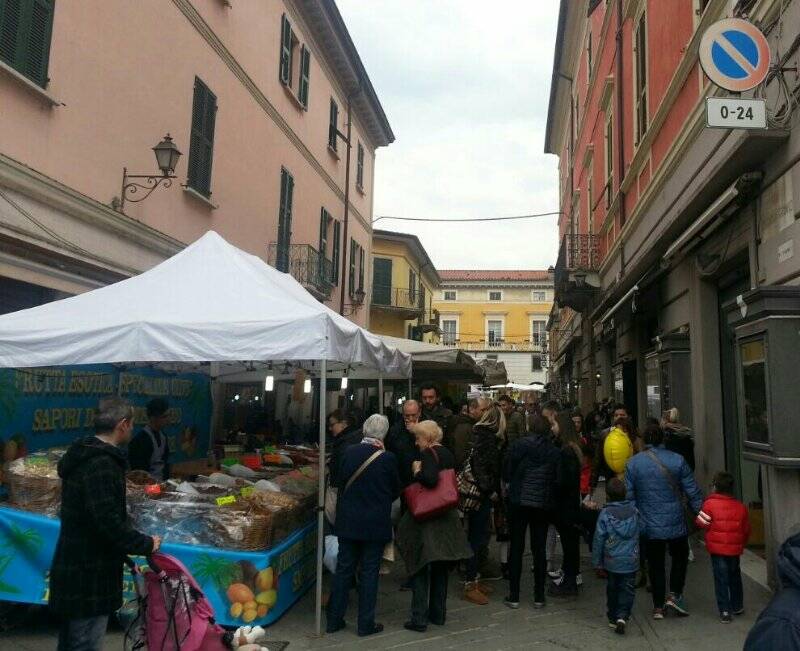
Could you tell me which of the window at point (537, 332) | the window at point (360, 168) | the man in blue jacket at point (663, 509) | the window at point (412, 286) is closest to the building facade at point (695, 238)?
the man in blue jacket at point (663, 509)

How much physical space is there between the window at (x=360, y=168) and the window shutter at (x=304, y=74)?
19.0 feet

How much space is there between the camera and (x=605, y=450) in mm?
7504

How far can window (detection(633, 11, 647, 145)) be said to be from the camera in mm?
11703

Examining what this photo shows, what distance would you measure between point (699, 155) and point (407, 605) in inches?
233

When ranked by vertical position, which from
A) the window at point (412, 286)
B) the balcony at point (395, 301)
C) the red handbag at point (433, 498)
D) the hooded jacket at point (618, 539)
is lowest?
the hooded jacket at point (618, 539)

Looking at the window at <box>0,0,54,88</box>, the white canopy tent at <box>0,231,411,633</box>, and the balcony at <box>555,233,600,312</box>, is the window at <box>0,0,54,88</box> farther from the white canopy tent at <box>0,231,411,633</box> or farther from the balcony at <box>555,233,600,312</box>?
the balcony at <box>555,233,600,312</box>

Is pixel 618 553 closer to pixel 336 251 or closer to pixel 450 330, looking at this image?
pixel 336 251

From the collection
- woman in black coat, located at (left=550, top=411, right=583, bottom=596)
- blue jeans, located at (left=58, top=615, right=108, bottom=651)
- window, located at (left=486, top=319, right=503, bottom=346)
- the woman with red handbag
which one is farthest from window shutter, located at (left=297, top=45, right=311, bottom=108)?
window, located at (left=486, top=319, right=503, bottom=346)

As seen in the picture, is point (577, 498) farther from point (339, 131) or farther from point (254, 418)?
point (339, 131)

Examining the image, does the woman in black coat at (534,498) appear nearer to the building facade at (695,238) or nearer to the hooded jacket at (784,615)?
the building facade at (695,238)

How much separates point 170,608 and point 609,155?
13956 mm

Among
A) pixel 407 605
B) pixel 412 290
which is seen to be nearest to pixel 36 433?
pixel 407 605

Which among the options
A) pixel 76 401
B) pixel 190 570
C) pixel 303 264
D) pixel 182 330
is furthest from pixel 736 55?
pixel 303 264

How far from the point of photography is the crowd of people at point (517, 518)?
538 cm
